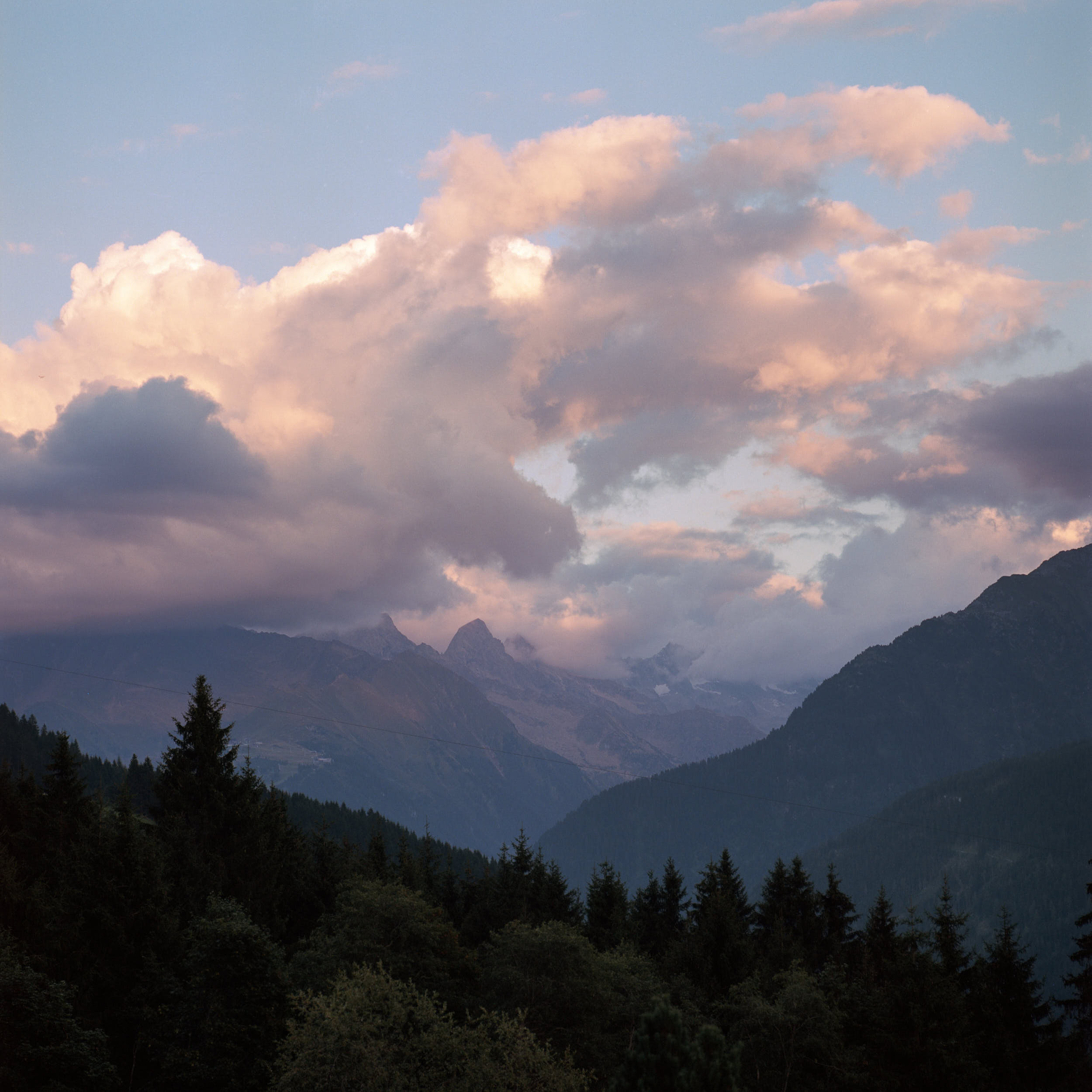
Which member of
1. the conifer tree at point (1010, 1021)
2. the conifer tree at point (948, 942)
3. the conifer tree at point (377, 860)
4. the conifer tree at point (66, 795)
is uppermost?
the conifer tree at point (66, 795)

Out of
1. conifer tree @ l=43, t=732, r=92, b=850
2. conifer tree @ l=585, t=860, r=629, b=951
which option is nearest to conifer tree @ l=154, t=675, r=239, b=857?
conifer tree @ l=43, t=732, r=92, b=850

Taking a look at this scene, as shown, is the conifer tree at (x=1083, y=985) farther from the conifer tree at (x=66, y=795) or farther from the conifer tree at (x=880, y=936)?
the conifer tree at (x=66, y=795)

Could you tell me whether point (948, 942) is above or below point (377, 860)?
below

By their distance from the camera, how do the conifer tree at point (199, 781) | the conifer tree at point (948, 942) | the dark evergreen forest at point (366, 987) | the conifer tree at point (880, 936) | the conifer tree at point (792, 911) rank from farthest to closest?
the conifer tree at point (792, 911) < the conifer tree at point (880, 936) < the conifer tree at point (199, 781) < the conifer tree at point (948, 942) < the dark evergreen forest at point (366, 987)

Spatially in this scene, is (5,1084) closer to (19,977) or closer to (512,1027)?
(19,977)

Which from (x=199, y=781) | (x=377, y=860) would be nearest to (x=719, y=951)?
(x=377, y=860)

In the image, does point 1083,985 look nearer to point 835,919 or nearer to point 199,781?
point 835,919

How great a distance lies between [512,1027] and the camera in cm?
4366

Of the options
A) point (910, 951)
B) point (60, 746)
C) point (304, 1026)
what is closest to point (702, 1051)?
point (304, 1026)

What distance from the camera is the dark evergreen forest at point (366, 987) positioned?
42719 mm

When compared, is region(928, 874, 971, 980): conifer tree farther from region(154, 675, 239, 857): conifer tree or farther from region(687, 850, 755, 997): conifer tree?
region(154, 675, 239, 857): conifer tree

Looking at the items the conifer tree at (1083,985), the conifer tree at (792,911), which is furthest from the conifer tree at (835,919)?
the conifer tree at (1083,985)

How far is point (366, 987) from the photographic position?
46.2 meters

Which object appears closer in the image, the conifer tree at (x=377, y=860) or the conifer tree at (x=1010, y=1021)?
the conifer tree at (x=1010, y=1021)
